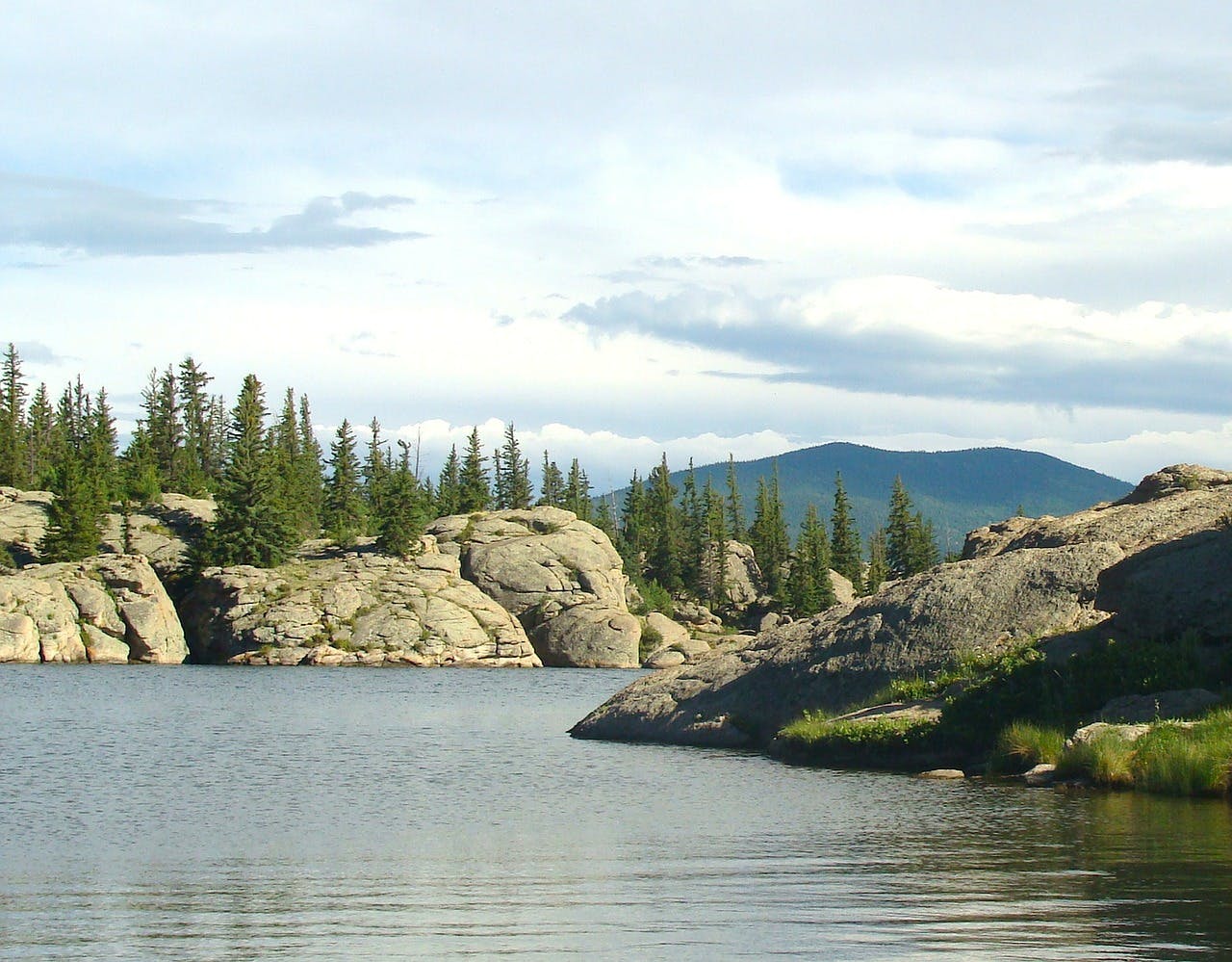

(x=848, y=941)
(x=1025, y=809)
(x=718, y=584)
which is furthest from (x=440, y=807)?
(x=718, y=584)

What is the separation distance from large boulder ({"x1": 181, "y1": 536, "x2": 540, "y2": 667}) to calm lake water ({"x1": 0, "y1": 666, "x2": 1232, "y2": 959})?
190 ft

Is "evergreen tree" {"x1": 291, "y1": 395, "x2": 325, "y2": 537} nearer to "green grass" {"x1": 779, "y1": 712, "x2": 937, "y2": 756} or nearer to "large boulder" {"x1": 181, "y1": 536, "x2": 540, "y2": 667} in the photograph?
"large boulder" {"x1": 181, "y1": 536, "x2": 540, "y2": 667}

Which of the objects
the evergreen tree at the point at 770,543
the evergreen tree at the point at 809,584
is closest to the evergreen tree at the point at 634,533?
the evergreen tree at the point at 770,543

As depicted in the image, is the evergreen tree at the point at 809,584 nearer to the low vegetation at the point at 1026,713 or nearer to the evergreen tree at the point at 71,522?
the evergreen tree at the point at 71,522

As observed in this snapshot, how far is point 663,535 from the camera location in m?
162

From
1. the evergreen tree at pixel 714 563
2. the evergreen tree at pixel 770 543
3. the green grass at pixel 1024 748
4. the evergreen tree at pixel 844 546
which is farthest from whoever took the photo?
the evergreen tree at pixel 770 543

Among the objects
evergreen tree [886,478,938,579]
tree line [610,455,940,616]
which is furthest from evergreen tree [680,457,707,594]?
evergreen tree [886,478,938,579]

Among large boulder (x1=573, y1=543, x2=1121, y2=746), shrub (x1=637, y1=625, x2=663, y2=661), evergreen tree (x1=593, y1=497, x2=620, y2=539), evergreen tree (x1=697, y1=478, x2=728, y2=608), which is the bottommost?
shrub (x1=637, y1=625, x2=663, y2=661)

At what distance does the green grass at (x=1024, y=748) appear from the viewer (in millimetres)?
27641

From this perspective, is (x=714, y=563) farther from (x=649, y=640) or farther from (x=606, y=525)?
(x=649, y=640)

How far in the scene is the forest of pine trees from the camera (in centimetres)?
10688

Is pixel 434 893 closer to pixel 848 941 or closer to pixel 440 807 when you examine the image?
pixel 848 941

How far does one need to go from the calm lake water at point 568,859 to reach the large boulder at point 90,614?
176ft

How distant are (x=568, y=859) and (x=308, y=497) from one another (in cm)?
13058
